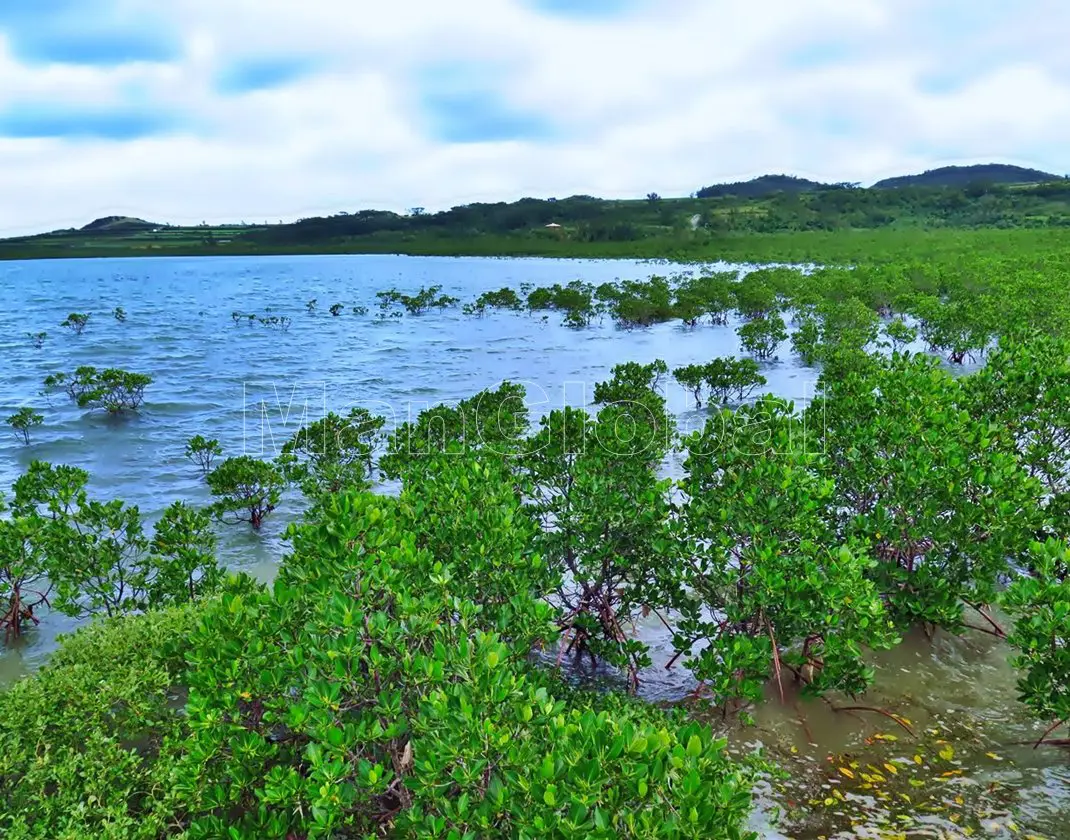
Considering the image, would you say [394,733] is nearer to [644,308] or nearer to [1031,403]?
[1031,403]

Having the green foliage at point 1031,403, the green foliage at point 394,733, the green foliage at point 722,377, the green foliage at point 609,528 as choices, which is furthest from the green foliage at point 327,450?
the green foliage at point 1031,403

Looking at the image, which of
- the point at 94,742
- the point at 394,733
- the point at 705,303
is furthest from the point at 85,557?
the point at 705,303

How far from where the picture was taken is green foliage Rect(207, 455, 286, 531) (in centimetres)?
1272

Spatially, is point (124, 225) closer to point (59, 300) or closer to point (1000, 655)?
point (59, 300)

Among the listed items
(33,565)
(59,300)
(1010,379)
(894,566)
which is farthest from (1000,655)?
(59,300)

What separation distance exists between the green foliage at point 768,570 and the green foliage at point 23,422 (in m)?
20.0

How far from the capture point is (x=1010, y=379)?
920 cm

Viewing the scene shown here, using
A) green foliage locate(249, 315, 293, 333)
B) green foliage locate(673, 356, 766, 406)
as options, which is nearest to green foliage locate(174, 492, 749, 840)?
green foliage locate(673, 356, 766, 406)

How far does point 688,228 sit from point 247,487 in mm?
115830

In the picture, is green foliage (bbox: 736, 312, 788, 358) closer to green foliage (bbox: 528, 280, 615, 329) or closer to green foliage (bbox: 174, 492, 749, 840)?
green foliage (bbox: 528, 280, 615, 329)

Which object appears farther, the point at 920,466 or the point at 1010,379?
the point at 1010,379

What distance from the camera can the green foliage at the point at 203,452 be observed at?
52.3 ft

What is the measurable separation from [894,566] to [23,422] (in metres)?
21.7

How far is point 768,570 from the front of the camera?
6020 millimetres
